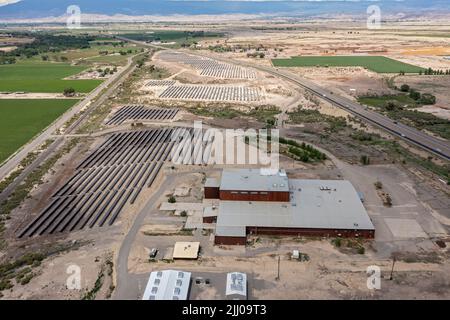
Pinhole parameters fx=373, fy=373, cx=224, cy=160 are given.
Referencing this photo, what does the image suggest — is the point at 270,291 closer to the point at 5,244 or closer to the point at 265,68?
the point at 5,244

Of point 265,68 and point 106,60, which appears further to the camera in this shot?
point 106,60

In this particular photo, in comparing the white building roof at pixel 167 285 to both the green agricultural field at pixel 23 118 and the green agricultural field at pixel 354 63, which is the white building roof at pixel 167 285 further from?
the green agricultural field at pixel 354 63

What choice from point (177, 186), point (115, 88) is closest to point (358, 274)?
point (177, 186)

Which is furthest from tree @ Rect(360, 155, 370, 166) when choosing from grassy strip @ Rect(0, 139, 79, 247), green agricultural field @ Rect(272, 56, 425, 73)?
green agricultural field @ Rect(272, 56, 425, 73)

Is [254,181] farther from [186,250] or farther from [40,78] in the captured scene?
[40,78]

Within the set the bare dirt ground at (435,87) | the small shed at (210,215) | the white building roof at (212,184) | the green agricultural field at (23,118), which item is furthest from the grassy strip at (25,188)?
the bare dirt ground at (435,87)
